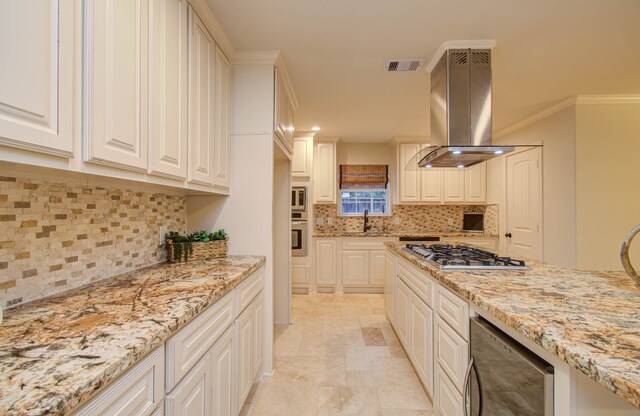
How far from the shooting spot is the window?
4875 mm

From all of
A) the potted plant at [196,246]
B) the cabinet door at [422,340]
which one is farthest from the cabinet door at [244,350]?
the cabinet door at [422,340]

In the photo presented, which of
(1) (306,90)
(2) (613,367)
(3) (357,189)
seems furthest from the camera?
(3) (357,189)

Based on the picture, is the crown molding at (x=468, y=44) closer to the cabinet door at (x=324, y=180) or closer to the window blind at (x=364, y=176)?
the cabinet door at (x=324, y=180)

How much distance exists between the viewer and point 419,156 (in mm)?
2410

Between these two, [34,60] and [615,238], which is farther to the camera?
[615,238]

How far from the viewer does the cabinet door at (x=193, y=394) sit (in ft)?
2.98

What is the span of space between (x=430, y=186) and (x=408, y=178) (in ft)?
1.24

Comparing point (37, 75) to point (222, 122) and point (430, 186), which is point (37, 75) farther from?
point (430, 186)

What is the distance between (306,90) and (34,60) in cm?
228

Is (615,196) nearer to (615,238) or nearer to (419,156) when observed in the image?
(615,238)

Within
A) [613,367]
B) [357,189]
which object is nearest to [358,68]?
[613,367]

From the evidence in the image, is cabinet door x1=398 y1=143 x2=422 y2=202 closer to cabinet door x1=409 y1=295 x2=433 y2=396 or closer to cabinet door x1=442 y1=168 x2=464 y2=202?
cabinet door x1=442 y1=168 x2=464 y2=202

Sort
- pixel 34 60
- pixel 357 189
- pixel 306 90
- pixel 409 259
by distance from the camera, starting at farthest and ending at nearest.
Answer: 1. pixel 357 189
2. pixel 306 90
3. pixel 409 259
4. pixel 34 60

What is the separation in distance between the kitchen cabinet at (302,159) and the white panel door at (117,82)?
2.87m
